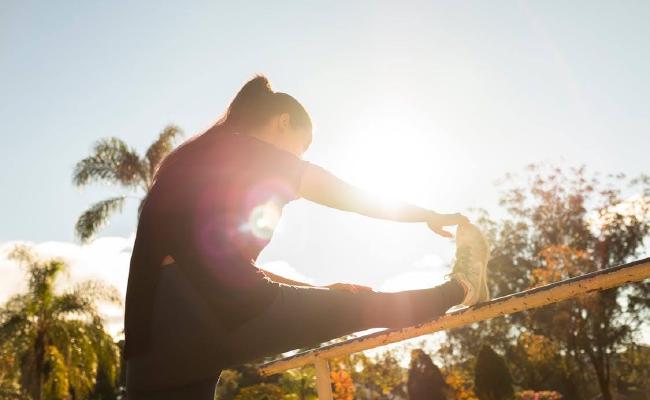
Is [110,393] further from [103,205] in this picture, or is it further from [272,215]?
[272,215]

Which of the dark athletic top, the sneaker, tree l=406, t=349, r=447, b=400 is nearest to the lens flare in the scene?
the dark athletic top

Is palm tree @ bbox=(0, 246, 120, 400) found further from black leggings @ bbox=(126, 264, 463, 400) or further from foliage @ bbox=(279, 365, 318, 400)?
black leggings @ bbox=(126, 264, 463, 400)

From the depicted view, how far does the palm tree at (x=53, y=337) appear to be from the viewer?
15930mm

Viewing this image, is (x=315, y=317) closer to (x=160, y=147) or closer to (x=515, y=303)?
(x=515, y=303)

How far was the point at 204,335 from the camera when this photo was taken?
4.03 ft

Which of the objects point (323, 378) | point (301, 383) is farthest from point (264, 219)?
point (301, 383)

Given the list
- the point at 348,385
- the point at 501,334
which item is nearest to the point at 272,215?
the point at 348,385

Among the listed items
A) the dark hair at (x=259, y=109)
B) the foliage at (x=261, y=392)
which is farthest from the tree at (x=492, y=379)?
the dark hair at (x=259, y=109)

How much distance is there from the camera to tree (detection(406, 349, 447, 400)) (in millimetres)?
14281

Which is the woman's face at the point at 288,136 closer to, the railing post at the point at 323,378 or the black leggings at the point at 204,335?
the black leggings at the point at 204,335

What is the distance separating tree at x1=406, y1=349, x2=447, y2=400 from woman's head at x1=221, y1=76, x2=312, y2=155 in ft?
47.0

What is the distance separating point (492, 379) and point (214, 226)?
1872 centimetres

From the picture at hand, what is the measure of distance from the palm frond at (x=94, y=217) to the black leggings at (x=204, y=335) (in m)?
15.3

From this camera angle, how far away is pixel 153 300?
4.18ft
